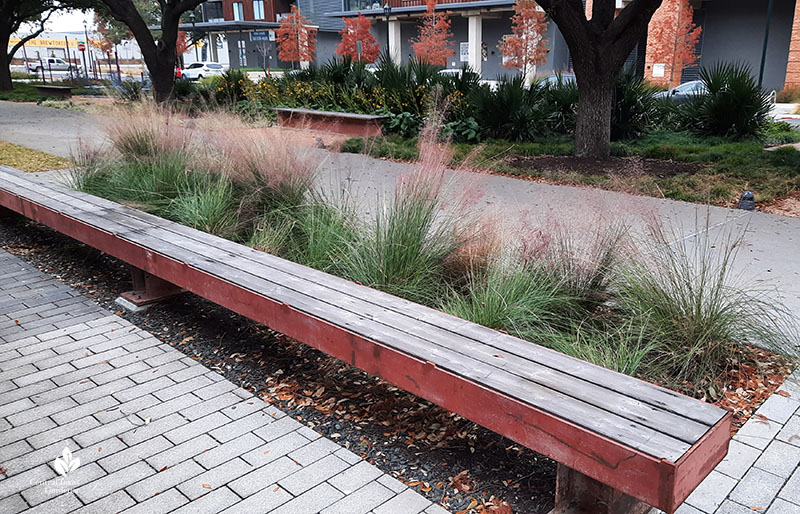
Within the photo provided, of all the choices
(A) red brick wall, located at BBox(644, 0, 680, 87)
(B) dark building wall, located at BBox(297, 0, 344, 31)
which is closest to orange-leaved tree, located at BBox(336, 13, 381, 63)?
(B) dark building wall, located at BBox(297, 0, 344, 31)

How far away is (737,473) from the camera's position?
9.07 feet

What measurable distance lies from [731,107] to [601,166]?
3.76 meters

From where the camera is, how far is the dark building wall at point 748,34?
1206 inches

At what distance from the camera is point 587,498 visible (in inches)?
96.1

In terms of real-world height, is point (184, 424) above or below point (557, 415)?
below

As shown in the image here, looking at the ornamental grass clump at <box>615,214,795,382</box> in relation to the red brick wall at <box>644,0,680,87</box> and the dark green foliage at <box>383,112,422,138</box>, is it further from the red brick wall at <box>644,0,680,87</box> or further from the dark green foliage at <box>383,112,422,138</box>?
the red brick wall at <box>644,0,680,87</box>

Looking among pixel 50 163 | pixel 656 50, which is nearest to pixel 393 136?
pixel 50 163

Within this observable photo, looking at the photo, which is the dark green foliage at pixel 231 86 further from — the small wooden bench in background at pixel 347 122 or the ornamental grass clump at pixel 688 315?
the ornamental grass clump at pixel 688 315

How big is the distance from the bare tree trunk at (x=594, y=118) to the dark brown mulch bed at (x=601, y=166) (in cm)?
17

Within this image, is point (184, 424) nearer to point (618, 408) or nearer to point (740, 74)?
point (618, 408)

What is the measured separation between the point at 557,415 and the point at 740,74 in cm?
1156

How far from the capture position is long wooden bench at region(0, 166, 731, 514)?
2.10 metres

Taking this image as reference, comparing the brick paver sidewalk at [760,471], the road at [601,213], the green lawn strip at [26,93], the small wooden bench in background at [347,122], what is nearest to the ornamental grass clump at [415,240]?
the road at [601,213]

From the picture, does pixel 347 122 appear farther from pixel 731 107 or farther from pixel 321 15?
Result: pixel 321 15
